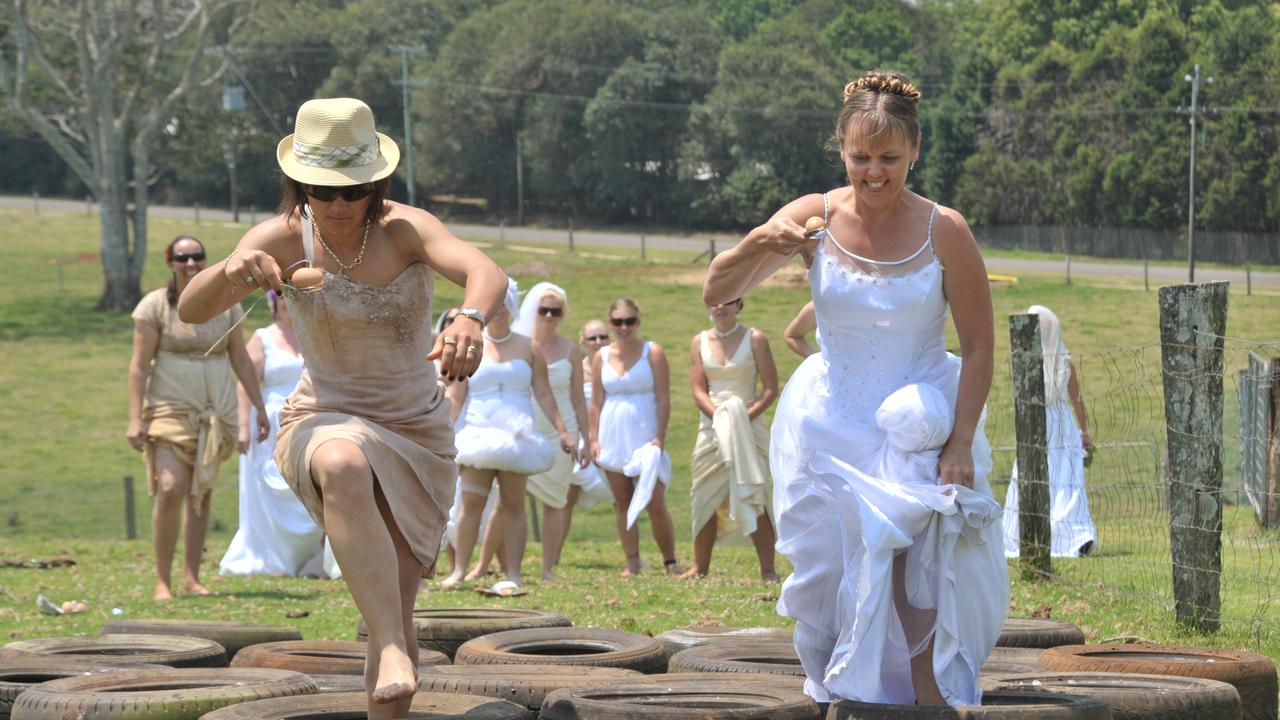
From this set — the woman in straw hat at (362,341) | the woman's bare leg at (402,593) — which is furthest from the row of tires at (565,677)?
the woman in straw hat at (362,341)

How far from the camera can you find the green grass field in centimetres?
1005

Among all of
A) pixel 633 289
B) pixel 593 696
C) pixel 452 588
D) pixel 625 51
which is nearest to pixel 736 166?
pixel 625 51

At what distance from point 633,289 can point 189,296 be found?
134 ft

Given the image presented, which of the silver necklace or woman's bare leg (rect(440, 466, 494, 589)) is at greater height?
the silver necklace

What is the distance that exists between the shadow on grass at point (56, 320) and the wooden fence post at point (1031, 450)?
34.7m

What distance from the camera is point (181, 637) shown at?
7742mm

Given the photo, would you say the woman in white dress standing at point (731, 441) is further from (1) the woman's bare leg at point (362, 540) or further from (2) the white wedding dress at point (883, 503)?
(1) the woman's bare leg at point (362, 540)

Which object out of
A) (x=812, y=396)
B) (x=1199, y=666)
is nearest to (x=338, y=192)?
(x=812, y=396)

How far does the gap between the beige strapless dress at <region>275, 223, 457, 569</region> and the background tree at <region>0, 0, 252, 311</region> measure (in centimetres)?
3876

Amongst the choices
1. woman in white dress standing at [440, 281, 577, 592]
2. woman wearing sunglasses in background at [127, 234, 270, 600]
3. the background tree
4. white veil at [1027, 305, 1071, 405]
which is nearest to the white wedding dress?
woman wearing sunglasses in background at [127, 234, 270, 600]

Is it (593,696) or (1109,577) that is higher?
(593,696)

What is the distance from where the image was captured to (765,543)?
1248 cm

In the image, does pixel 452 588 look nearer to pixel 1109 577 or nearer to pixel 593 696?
pixel 1109 577

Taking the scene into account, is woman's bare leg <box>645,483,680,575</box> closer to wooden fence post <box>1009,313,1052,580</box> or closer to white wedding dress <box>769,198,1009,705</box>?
wooden fence post <box>1009,313,1052,580</box>
